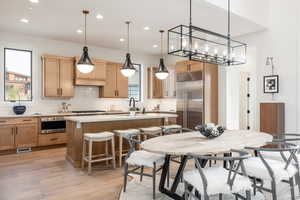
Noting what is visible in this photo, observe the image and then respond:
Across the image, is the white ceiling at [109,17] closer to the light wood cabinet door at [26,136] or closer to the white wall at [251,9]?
the white wall at [251,9]

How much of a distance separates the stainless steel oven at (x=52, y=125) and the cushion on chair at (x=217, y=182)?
14.0 feet

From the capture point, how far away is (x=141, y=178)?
3229 millimetres

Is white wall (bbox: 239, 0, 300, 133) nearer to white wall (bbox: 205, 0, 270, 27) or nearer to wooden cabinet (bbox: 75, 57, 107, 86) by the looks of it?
white wall (bbox: 205, 0, 270, 27)

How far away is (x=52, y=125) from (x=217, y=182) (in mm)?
4621

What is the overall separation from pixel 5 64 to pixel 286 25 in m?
6.62

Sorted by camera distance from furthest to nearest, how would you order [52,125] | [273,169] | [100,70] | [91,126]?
1. [100,70]
2. [52,125]
3. [91,126]
4. [273,169]

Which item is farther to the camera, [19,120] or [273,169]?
[19,120]

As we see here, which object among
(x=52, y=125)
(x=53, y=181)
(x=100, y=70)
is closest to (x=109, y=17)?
(x=100, y=70)

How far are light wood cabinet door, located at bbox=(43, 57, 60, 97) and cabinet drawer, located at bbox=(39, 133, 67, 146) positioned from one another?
43.0 inches

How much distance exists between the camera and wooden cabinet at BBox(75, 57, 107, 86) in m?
6.00

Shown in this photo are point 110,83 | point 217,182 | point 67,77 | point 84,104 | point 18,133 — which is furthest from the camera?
point 110,83

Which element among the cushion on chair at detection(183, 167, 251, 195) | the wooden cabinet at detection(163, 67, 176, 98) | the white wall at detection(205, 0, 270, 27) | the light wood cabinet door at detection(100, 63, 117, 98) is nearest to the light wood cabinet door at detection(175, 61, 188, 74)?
the wooden cabinet at detection(163, 67, 176, 98)

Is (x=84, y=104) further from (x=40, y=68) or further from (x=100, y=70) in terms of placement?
(x=40, y=68)

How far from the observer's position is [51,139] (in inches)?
212
